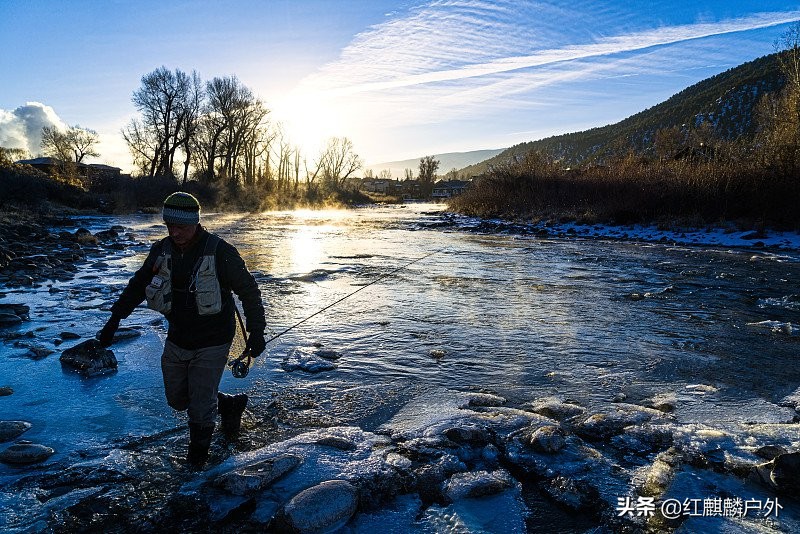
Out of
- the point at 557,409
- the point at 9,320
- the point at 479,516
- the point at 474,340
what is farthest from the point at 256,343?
the point at 9,320

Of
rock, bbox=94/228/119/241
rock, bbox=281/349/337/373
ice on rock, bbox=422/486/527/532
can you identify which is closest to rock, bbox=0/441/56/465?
rock, bbox=281/349/337/373

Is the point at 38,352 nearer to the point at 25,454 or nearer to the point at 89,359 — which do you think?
the point at 89,359

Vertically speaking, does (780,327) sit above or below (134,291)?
below

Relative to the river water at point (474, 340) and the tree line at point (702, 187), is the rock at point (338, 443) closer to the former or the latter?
the river water at point (474, 340)

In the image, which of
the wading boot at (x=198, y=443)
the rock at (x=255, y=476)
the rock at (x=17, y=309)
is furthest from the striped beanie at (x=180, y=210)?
the rock at (x=17, y=309)

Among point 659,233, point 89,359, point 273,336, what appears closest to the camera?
point 89,359

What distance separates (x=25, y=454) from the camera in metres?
3.01

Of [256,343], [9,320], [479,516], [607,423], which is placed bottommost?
[479,516]

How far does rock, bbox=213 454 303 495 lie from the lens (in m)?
2.73

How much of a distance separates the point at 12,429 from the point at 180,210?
2.05 m

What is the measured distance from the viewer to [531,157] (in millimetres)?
32062

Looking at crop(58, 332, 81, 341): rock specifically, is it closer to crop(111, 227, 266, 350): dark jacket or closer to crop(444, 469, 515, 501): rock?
crop(111, 227, 266, 350): dark jacket

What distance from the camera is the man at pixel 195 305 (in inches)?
118

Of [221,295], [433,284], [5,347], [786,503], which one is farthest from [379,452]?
[433,284]
